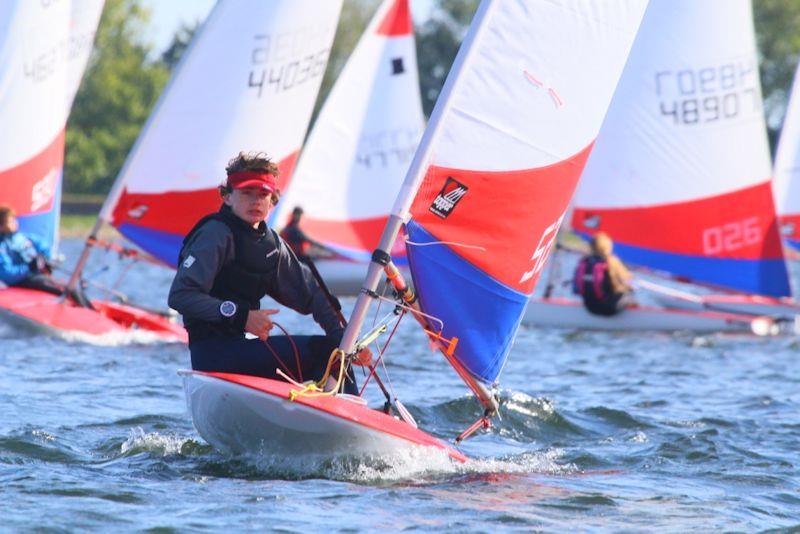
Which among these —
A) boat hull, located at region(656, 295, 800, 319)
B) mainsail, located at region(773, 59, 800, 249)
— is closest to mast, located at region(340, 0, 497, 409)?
boat hull, located at region(656, 295, 800, 319)

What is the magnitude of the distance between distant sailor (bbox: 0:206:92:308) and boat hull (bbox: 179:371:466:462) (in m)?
5.55

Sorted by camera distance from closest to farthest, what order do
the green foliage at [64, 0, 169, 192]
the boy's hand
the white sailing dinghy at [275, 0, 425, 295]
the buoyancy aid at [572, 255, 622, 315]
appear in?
1. the boy's hand
2. the buoyancy aid at [572, 255, 622, 315]
3. the white sailing dinghy at [275, 0, 425, 295]
4. the green foliage at [64, 0, 169, 192]

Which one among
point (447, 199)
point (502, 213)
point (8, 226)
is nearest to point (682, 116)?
point (8, 226)

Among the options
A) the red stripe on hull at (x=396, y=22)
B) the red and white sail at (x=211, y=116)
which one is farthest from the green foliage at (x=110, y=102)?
the red and white sail at (x=211, y=116)

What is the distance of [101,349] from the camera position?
10.4 m

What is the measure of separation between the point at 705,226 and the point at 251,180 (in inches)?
415

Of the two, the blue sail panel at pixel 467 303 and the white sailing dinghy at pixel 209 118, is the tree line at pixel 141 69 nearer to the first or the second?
the white sailing dinghy at pixel 209 118

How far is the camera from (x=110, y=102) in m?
48.5

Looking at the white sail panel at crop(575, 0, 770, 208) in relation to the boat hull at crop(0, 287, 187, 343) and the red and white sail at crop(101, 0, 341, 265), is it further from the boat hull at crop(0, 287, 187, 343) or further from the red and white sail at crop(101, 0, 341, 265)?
the boat hull at crop(0, 287, 187, 343)

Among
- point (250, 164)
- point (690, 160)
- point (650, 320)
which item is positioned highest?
point (250, 164)

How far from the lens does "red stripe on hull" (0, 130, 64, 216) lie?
40.7 ft

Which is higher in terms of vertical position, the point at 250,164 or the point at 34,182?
the point at 250,164

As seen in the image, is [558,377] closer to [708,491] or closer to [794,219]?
[708,491]

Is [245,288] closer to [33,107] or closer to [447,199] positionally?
[447,199]
